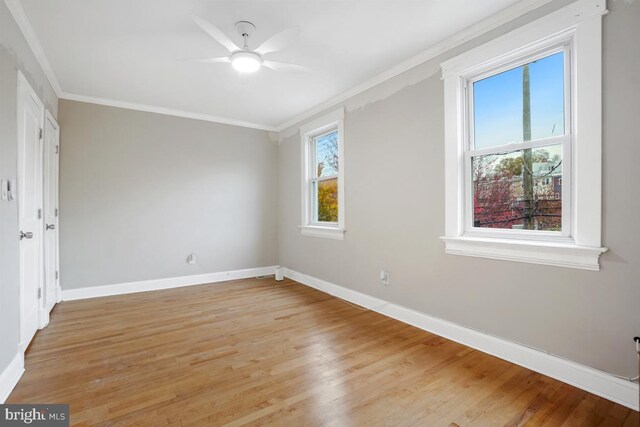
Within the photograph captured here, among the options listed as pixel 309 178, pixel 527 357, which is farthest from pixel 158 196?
pixel 527 357

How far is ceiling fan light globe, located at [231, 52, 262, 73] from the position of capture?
8.00 feet

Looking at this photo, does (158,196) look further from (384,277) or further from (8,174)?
(384,277)

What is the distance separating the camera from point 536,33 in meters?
2.10

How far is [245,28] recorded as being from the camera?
2.38 metres

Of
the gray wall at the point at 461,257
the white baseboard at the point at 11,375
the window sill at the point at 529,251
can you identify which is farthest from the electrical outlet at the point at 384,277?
the white baseboard at the point at 11,375

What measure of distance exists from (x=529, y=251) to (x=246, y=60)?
99.5 inches

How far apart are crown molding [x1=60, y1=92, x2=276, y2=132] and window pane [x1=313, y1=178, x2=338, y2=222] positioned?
5.01 feet

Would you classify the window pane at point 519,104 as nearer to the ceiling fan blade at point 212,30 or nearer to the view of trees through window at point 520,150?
the view of trees through window at point 520,150

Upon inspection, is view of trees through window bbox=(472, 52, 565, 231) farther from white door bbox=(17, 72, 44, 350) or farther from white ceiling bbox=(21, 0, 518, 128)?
white door bbox=(17, 72, 44, 350)

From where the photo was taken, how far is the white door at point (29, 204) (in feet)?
7.77

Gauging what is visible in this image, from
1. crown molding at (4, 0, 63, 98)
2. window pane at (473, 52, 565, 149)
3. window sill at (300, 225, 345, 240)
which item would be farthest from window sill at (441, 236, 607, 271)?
crown molding at (4, 0, 63, 98)

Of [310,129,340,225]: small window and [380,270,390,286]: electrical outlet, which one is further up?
Answer: [310,129,340,225]: small window

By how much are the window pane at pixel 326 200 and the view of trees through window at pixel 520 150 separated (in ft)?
6.58

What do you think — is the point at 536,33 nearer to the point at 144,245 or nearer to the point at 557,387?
the point at 557,387
